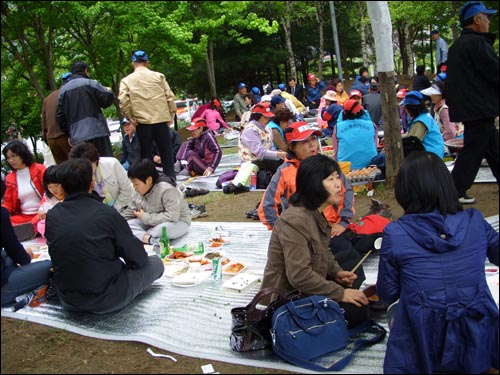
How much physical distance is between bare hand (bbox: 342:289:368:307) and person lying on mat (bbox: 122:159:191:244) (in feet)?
8.68

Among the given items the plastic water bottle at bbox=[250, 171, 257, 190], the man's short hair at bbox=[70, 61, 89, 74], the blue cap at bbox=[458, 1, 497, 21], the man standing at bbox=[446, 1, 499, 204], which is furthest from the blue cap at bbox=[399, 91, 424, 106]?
the man's short hair at bbox=[70, 61, 89, 74]

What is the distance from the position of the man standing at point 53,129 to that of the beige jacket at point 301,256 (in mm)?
4908

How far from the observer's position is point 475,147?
4781mm

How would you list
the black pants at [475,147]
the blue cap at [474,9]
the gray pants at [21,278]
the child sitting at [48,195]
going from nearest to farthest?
the gray pants at [21,278], the blue cap at [474,9], the black pants at [475,147], the child sitting at [48,195]

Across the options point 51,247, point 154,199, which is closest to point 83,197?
point 51,247

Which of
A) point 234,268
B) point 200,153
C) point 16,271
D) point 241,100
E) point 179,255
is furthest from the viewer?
point 241,100

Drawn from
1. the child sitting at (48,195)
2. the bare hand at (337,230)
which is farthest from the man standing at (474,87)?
the child sitting at (48,195)

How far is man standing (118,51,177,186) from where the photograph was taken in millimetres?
7199

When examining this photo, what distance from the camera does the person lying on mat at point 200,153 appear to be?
348 inches

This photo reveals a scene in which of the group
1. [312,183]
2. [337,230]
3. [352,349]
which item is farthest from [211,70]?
[352,349]

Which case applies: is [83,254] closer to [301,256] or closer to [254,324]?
[254,324]

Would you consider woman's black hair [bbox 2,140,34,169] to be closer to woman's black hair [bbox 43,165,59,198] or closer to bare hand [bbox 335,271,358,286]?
woman's black hair [bbox 43,165,59,198]

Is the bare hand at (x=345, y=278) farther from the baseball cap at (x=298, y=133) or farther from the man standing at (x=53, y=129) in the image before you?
the man standing at (x=53, y=129)

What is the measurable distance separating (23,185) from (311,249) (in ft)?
13.6
